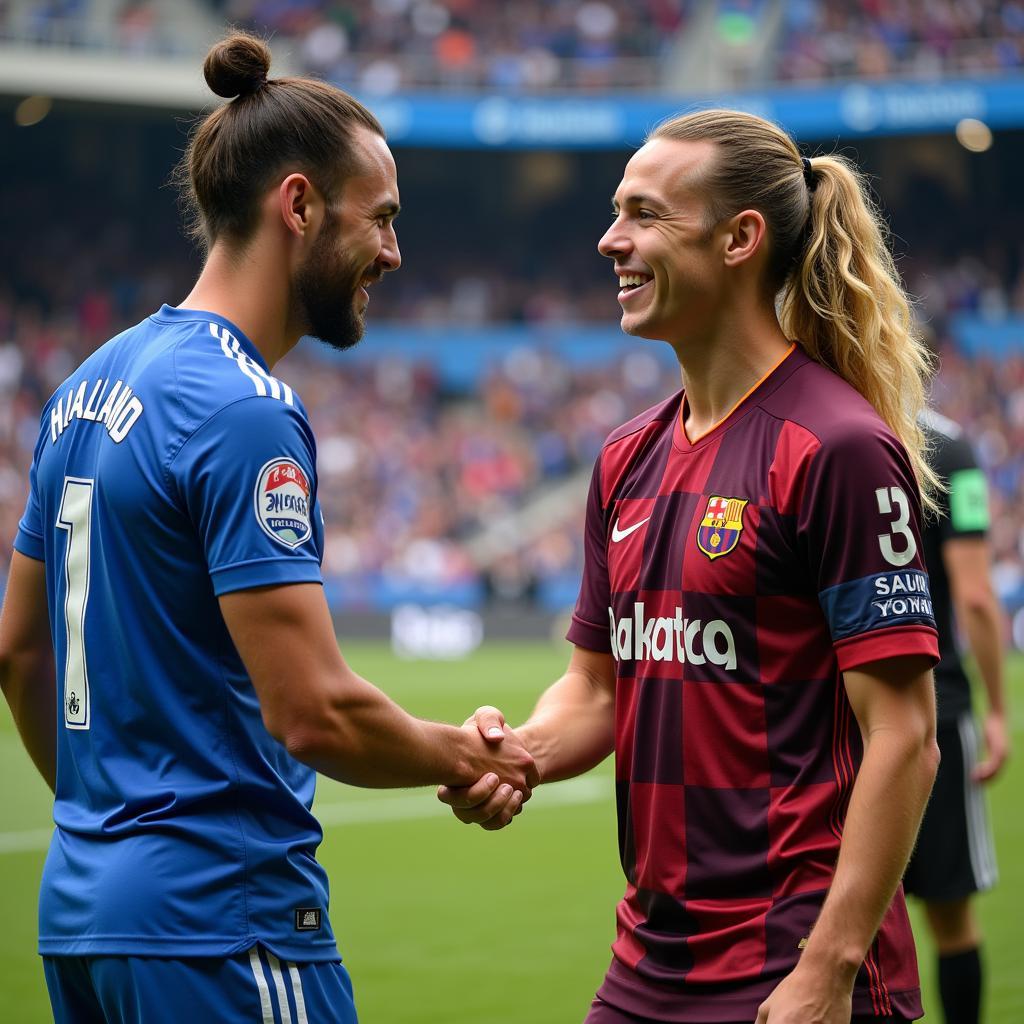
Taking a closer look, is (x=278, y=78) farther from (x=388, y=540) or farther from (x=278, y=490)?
(x=388, y=540)

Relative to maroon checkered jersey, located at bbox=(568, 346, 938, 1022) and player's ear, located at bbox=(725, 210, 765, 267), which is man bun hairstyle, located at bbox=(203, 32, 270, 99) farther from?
maroon checkered jersey, located at bbox=(568, 346, 938, 1022)

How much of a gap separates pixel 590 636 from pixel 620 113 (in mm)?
27778

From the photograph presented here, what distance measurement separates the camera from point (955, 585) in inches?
208

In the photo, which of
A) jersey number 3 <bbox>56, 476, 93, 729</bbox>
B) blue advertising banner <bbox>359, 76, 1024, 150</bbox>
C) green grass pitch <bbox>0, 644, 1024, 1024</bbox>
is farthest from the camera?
blue advertising banner <bbox>359, 76, 1024, 150</bbox>

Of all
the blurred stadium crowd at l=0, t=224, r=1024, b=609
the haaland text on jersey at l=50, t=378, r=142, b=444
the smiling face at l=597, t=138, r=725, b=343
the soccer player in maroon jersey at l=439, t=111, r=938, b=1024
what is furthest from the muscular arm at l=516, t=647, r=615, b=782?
the blurred stadium crowd at l=0, t=224, r=1024, b=609

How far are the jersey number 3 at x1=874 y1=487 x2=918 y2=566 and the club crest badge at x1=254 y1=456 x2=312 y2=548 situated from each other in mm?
973

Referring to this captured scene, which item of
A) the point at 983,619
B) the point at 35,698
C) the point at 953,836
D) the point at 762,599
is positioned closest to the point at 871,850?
the point at 762,599

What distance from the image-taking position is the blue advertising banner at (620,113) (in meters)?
28.4

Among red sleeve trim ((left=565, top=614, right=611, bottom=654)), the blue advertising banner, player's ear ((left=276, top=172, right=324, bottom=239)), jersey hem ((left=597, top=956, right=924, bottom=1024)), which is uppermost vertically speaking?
the blue advertising banner

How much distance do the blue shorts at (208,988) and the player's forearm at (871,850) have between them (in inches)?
32.8

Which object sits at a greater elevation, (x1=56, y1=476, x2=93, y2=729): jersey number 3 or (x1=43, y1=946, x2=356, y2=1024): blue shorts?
(x1=56, y1=476, x2=93, y2=729): jersey number 3

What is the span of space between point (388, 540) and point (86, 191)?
11.8 meters

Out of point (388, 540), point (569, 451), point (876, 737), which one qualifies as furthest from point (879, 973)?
point (569, 451)

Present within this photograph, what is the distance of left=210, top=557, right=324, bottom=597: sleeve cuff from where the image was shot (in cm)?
238
